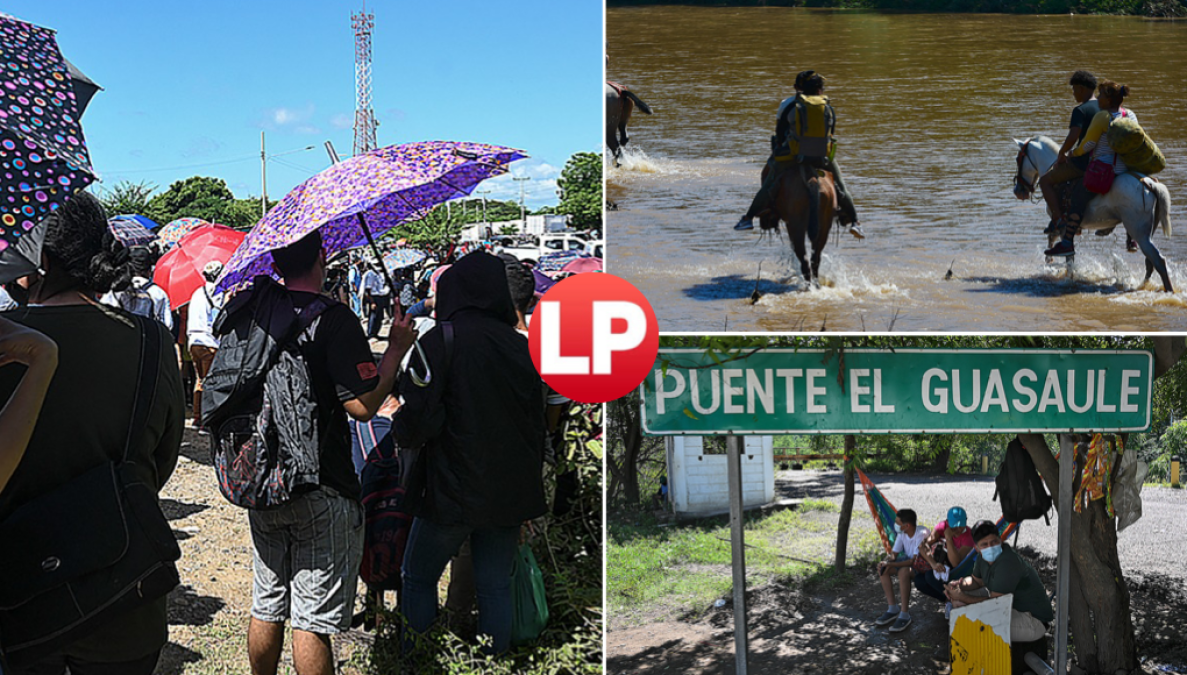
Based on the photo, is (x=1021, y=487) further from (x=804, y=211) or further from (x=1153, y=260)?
(x=804, y=211)

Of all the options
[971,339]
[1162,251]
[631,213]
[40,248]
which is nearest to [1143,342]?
[971,339]

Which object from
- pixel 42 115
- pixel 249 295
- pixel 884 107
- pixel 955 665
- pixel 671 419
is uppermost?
pixel 884 107

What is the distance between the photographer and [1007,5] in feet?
20.2

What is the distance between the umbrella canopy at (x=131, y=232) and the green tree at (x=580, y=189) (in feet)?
169

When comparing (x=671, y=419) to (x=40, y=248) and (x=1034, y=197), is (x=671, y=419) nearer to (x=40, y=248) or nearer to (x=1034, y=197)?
(x=40, y=248)

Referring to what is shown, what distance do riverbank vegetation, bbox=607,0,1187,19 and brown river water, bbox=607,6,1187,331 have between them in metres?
0.05

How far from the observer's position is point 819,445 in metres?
7.65

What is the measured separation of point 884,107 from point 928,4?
68cm

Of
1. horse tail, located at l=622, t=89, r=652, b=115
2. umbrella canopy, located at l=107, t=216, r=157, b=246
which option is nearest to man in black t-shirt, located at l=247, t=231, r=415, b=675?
horse tail, located at l=622, t=89, r=652, b=115

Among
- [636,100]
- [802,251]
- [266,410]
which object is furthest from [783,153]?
[266,410]

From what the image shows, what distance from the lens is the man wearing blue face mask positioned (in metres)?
5.91

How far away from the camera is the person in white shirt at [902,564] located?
7504mm

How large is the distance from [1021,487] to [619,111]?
321 centimetres

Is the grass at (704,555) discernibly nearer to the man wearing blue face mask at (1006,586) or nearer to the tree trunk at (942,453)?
Answer: the tree trunk at (942,453)
